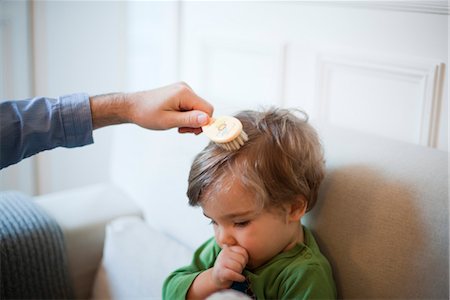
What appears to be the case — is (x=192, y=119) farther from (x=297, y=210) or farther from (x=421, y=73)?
(x=421, y=73)

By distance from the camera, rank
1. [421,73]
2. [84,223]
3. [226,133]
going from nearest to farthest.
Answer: [226,133] → [421,73] → [84,223]

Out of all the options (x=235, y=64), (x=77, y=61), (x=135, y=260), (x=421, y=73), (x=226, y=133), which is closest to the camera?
(x=226, y=133)

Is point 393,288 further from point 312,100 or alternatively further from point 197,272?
point 312,100

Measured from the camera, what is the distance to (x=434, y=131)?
3.86ft

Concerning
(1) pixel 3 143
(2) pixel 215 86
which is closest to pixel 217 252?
(1) pixel 3 143

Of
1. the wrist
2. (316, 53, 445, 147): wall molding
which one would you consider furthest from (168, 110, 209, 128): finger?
(316, 53, 445, 147): wall molding

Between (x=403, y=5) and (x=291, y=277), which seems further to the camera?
(x=403, y=5)

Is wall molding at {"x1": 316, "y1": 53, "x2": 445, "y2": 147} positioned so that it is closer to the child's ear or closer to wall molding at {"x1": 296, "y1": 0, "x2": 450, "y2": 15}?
wall molding at {"x1": 296, "y1": 0, "x2": 450, "y2": 15}

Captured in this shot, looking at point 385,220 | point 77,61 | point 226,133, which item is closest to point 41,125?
point 226,133

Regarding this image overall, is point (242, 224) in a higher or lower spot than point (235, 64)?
lower

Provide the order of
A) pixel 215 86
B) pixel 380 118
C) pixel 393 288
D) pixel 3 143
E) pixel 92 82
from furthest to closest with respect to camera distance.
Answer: pixel 92 82 → pixel 215 86 → pixel 380 118 → pixel 3 143 → pixel 393 288

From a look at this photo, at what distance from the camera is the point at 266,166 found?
0.93 m

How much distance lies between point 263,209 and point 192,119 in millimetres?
204

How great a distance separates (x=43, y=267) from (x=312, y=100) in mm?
803
